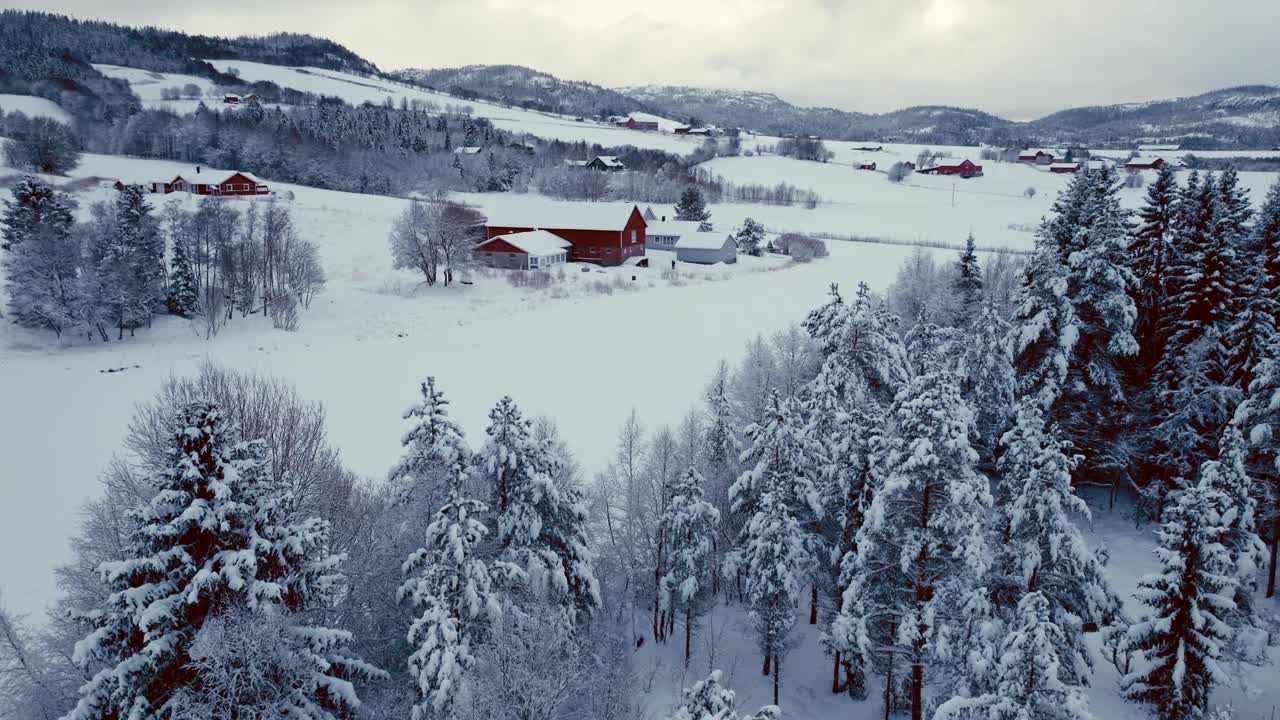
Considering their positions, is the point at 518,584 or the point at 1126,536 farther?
the point at 1126,536

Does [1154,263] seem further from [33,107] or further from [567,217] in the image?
[33,107]

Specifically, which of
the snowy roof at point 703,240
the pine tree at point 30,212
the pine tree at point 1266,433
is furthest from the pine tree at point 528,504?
the snowy roof at point 703,240

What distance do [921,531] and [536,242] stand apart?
196ft

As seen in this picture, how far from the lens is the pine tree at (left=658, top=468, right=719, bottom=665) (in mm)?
20312

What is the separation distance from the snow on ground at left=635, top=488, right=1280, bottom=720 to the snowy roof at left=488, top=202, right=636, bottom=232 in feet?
180

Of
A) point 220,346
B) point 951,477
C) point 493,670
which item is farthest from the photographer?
point 220,346

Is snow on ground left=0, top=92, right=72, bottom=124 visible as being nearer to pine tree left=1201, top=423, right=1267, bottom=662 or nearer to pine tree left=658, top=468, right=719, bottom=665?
pine tree left=658, top=468, right=719, bottom=665

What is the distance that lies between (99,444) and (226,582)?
23133 mm

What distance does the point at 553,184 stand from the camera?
4488 inches

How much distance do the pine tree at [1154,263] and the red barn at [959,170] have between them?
129 metres

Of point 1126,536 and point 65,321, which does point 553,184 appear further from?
point 1126,536

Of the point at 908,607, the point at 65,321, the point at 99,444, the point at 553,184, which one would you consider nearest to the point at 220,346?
the point at 65,321

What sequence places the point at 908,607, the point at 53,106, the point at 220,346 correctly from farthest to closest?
the point at 53,106
the point at 220,346
the point at 908,607

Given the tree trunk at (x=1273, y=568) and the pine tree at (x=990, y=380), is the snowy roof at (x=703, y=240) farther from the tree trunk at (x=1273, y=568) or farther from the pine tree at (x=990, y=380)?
the tree trunk at (x=1273, y=568)
